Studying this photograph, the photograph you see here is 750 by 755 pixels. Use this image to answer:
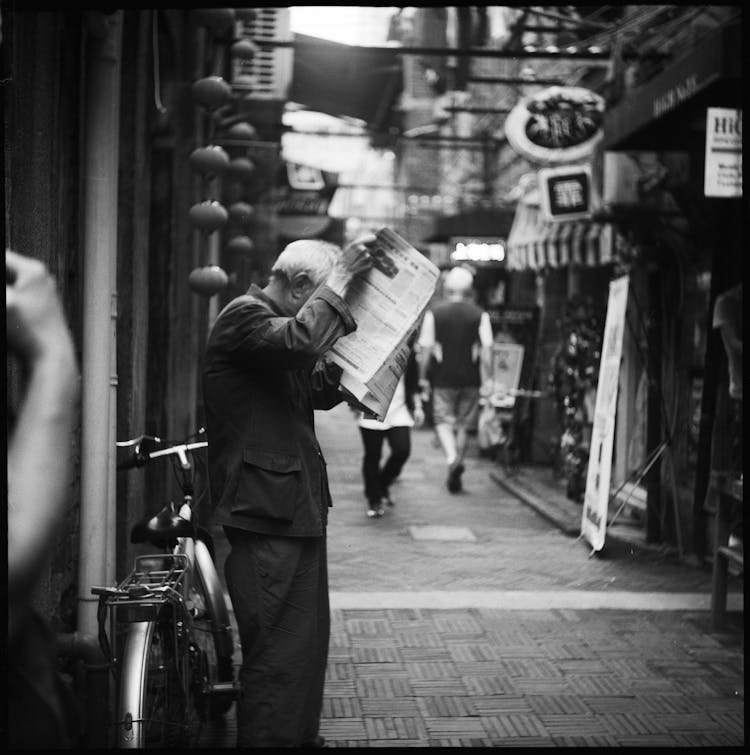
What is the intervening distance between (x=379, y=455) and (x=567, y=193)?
115 inches

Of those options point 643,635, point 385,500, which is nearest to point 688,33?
point 385,500

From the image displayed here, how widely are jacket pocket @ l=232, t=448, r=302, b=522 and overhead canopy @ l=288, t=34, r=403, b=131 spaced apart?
389 inches

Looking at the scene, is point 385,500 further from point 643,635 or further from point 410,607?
point 643,635

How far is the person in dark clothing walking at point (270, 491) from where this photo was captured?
12.4 ft

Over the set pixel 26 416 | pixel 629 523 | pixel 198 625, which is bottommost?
pixel 629 523

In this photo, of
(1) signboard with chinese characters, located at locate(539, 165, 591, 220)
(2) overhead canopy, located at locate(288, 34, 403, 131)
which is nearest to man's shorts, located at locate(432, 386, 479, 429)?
(1) signboard with chinese characters, located at locate(539, 165, 591, 220)

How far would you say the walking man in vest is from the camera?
11.6 metres

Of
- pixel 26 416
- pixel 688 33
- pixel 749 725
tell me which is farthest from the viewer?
pixel 688 33

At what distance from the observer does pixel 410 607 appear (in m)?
6.78

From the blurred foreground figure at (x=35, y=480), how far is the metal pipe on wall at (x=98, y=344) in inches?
114

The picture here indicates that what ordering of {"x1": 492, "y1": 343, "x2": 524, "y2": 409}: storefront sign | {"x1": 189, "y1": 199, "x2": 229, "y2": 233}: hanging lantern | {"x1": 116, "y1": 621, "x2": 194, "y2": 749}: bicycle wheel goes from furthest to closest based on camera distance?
1. {"x1": 492, "y1": 343, "x2": 524, "y2": 409}: storefront sign
2. {"x1": 189, "y1": 199, "x2": 229, "y2": 233}: hanging lantern
3. {"x1": 116, "y1": 621, "x2": 194, "y2": 749}: bicycle wheel

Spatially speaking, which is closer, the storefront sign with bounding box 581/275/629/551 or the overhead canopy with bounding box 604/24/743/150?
the overhead canopy with bounding box 604/24/743/150

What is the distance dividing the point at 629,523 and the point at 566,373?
2.09m

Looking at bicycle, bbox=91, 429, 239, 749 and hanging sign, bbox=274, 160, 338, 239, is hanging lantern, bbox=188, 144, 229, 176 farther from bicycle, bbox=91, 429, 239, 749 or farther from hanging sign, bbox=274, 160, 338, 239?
hanging sign, bbox=274, 160, 338, 239
